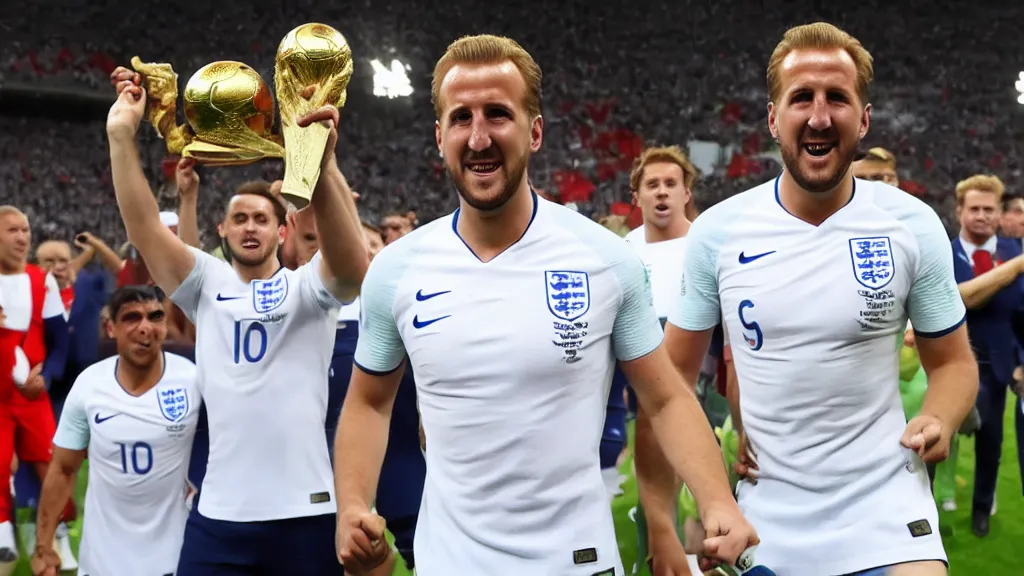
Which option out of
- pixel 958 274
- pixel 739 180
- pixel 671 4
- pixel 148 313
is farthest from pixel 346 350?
pixel 671 4

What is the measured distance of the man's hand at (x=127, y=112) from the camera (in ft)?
10.6

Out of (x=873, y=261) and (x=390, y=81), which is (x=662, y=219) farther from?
(x=390, y=81)

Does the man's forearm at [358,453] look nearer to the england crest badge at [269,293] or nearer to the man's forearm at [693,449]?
the man's forearm at [693,449]

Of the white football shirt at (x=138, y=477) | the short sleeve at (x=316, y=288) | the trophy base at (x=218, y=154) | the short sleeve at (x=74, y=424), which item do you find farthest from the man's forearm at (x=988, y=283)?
the trophy base at (x=218, y=154)

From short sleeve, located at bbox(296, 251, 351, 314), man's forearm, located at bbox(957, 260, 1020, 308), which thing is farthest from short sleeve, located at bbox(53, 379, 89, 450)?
man's forearm, located at bbox(957, 260, 1020, 308)

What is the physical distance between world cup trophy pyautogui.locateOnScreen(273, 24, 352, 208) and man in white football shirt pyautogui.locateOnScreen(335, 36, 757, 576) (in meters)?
0.27

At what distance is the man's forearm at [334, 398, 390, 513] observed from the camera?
2.37 m

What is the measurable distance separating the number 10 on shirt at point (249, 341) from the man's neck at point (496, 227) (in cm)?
142

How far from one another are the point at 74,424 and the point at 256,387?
4.24 feet

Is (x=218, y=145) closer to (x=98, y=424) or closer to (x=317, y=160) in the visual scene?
(x=317, y=160)

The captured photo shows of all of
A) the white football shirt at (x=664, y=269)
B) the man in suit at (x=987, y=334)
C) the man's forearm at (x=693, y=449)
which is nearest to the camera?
the man's forearm at (x=693, y=449)

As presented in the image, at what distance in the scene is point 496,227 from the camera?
243 centimetres

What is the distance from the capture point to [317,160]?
242 cm

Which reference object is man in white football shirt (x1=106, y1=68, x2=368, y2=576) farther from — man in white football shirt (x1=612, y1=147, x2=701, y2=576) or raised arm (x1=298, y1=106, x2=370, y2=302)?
man in white football shirt (x1=612, y1=147, x2=701, y2=576)
